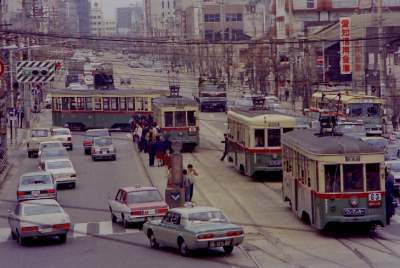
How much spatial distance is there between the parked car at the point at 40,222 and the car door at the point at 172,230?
2.69 m

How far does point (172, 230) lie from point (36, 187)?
9603 millimetres

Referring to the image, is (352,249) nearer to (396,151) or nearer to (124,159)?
(396,151)

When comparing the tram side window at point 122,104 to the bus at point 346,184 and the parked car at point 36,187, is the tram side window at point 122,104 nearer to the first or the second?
the parked car at point 36,187

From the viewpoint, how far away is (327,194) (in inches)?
914

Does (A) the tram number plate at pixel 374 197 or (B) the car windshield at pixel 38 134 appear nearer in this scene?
A: (A) the tram number plate at pixel 374 197

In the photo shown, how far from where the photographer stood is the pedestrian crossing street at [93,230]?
25375mm

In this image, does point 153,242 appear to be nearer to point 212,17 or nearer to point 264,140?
point 264,140

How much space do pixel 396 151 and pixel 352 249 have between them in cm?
1348

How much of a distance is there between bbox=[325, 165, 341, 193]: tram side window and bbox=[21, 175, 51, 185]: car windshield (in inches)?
418

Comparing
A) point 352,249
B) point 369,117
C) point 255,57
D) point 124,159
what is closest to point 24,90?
point 255,57

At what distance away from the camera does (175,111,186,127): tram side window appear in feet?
147

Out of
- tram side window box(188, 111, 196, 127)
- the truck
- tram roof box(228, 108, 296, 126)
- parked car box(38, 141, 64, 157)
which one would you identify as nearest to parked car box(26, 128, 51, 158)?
parked car box(38, 141, 64, 157)

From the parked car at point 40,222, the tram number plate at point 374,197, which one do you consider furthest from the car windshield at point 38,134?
the tram number plate at point 374,197

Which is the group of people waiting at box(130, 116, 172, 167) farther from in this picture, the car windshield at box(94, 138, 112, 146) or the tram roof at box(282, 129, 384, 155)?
the tram roof at box(282, 129, 384, 155)
